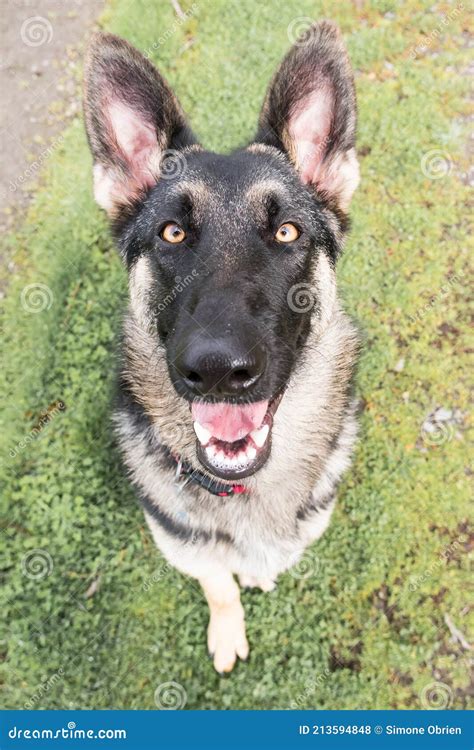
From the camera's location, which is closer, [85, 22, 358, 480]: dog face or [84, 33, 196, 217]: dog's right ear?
[85, 22, 358, 480]: dog face

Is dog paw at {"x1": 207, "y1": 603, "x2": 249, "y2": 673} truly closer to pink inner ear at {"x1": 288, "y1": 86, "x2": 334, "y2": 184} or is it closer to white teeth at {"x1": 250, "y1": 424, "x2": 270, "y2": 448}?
white teeth at {"x1": 250, "y1": 424, "x2": 270, "y2": 448}

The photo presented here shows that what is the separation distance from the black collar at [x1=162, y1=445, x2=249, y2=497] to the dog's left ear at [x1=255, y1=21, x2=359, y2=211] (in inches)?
77.0

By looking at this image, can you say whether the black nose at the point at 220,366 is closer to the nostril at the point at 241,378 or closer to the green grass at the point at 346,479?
the nostril at the point at 241,378

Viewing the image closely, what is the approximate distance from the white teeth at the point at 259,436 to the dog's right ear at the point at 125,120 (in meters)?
1.71

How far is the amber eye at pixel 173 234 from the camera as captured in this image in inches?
133

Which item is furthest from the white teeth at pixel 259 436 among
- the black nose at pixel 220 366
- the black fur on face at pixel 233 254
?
the black nose at pixel 220 366

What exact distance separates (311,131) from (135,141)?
3.68 ft

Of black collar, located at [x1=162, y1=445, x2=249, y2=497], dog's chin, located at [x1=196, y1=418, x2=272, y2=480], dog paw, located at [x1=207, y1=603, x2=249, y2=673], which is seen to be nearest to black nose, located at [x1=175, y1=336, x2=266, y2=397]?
dog's chin, located at [x1=196, y1=418, x2=272, y2=480]

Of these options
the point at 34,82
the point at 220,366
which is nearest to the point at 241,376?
the point at 220,366

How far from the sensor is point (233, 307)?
2863 millimetres

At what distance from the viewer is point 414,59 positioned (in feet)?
21.6

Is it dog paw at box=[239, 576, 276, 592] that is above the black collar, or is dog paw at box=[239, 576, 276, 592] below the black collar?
below

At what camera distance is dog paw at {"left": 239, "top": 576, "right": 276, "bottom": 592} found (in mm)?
4844

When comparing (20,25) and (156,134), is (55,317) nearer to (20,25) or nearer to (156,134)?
(156,134)
